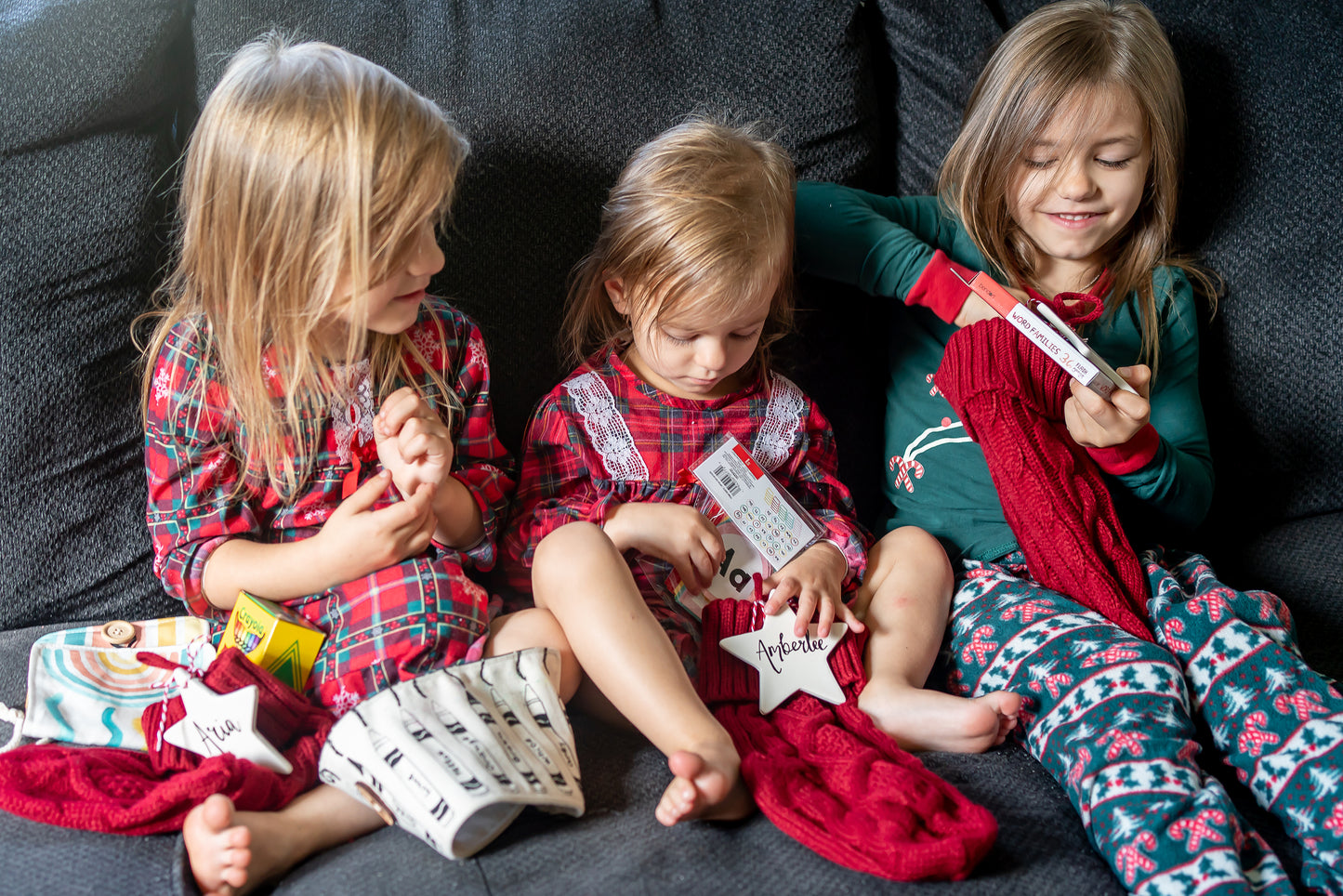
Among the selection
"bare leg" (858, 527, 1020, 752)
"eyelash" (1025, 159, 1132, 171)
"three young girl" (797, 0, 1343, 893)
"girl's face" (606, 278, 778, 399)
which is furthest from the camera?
"eyelash" (1025, 159, 1132, 171)

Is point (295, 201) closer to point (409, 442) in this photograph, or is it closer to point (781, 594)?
point (409, 442)

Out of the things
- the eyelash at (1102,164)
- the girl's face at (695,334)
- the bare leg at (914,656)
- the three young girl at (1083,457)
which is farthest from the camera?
the eyelash at (1102,164)

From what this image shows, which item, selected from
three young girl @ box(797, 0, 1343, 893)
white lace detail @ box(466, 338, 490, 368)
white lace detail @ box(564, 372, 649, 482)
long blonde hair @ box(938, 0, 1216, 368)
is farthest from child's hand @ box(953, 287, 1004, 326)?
white lace detail @ box(466, 338, 490, 368)

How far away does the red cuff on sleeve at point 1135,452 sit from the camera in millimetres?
1082

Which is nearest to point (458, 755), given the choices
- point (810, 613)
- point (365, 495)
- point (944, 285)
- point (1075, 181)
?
point (365, 495)

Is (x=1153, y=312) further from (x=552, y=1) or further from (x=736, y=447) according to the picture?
(x=552, y=1)

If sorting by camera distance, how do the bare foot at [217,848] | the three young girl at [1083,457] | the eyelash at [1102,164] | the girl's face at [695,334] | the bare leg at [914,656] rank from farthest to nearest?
the eyelash at [1102,164] < the girl's face at [695,334] < the bare leg at [914,656] < the three young girl at [1083,457] < the bare foot at [217,848]

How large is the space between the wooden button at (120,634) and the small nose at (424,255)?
50 cm

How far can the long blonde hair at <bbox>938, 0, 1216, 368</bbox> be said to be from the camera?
44.6 inches

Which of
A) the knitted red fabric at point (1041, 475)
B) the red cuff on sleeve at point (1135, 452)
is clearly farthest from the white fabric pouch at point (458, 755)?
the red cuff on sleeve at point (1135, 452)

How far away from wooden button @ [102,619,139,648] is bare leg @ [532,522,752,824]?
1.42 feet

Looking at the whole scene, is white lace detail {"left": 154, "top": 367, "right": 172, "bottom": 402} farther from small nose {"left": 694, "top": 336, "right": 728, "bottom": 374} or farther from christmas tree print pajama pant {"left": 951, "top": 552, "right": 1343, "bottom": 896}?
christmas tree print pajama pant {"left": 951, "top": 552, "right": 1343, "bottom": 896}

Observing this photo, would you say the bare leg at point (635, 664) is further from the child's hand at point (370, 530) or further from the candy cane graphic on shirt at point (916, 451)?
the candy cane graphic on shirt at point (916, 451)

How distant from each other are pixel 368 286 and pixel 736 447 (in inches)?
17.8
